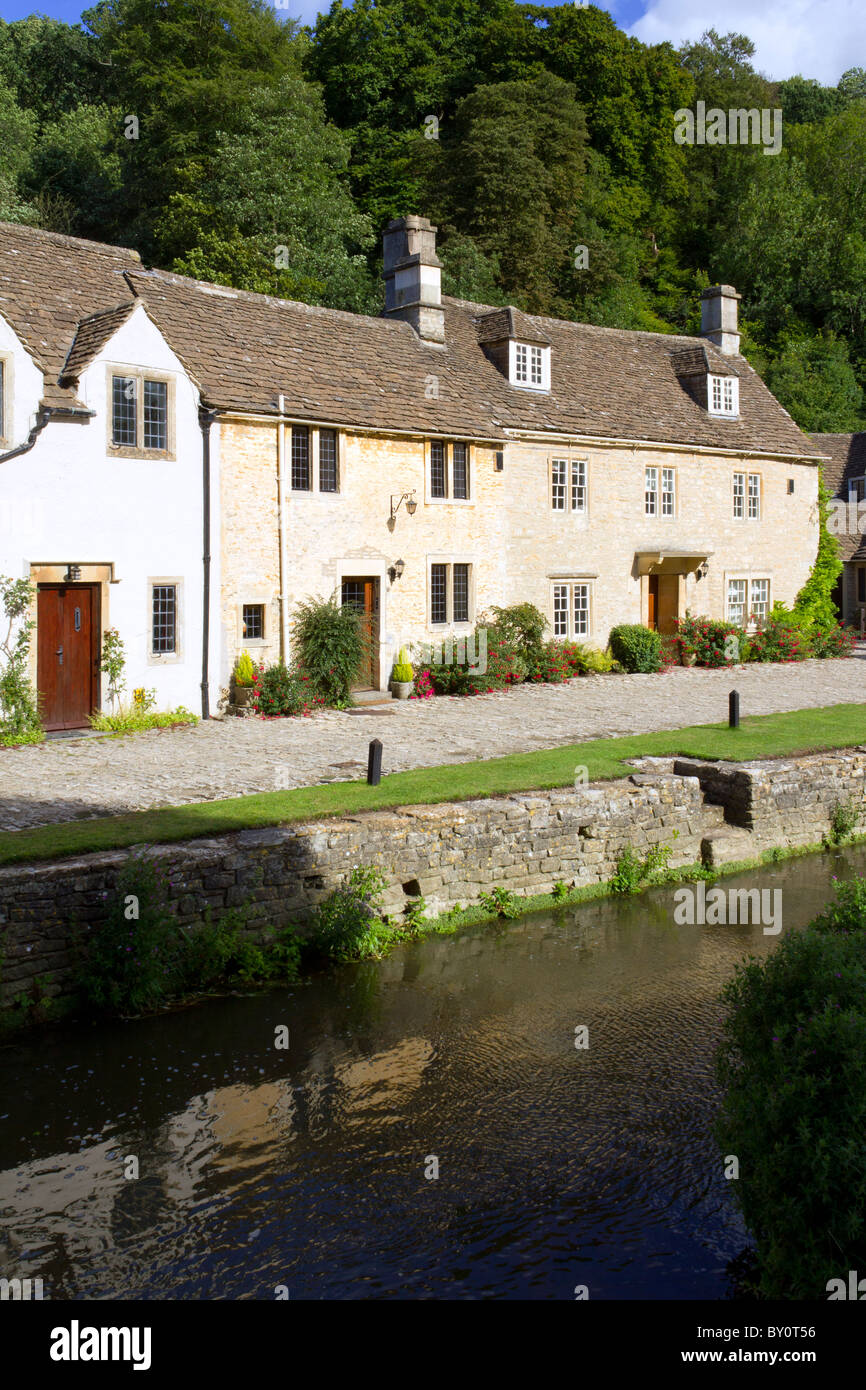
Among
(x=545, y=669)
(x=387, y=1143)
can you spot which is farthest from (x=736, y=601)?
(x=387, y=1143)

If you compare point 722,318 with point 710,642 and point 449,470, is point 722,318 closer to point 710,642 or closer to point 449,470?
point 710,642

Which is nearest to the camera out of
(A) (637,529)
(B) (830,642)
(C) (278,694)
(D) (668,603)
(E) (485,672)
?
(C) (278,694)

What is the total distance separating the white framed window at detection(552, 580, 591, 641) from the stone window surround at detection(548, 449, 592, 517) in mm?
1897

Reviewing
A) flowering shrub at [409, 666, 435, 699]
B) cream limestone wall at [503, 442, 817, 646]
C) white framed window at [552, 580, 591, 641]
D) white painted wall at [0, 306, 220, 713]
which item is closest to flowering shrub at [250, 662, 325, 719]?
white painted wall at [0, 306, 220, 713]

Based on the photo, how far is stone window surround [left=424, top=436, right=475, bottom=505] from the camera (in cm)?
2597

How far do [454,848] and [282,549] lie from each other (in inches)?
444

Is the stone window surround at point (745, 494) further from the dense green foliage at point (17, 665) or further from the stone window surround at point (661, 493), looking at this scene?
the dense green foliage at point (17, 665)

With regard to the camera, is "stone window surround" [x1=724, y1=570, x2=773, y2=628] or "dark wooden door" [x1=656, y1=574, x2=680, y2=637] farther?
"stone window surround" [x1=724, y1=570, x2=773, y2=628]

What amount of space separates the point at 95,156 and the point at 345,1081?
49.7m

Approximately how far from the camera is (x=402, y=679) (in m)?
→ 25.0

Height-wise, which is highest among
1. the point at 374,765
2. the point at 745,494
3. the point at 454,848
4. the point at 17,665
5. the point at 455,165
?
the point at 455,165

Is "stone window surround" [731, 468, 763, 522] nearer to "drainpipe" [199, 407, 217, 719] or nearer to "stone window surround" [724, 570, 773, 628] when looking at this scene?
"stone window surround" [724, 570, 773, 628]

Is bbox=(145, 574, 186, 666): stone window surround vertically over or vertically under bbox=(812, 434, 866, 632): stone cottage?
under

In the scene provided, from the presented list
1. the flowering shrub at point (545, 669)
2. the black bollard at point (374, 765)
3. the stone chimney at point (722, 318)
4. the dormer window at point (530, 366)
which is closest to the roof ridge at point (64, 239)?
the dormer window at point (530, 366)
